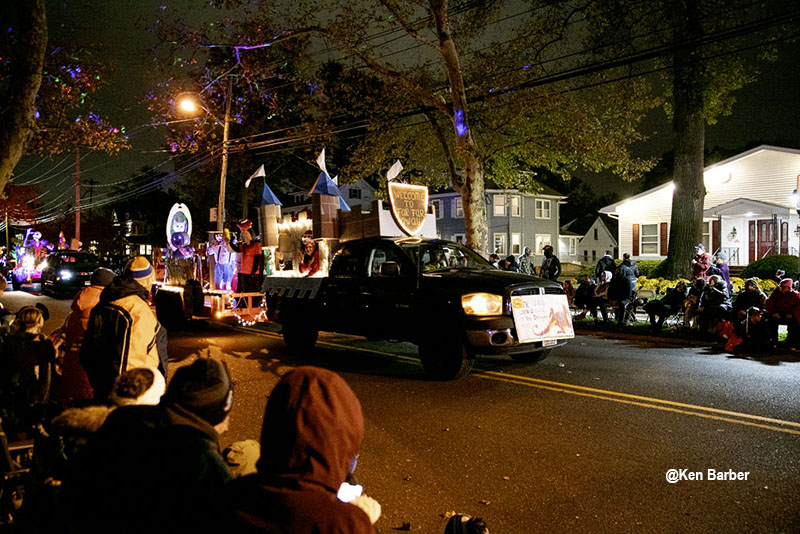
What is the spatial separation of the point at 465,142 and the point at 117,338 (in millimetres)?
14583

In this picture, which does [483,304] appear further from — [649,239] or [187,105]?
[649,239]

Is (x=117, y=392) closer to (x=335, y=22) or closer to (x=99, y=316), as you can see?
(x=99, y=316)

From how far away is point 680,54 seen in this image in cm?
2150

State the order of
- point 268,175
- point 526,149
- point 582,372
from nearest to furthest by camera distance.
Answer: point 582,372
point 526,149
point 268,175

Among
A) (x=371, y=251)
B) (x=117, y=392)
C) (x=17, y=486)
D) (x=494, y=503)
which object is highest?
(x=371, y=251)

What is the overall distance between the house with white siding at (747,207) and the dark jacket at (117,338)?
27.7 meters

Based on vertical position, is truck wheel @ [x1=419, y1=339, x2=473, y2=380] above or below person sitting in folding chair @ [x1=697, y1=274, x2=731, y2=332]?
below

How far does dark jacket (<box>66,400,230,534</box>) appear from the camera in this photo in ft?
7.30

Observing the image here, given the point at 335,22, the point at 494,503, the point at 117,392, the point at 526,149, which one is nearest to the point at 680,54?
the point at 526,149

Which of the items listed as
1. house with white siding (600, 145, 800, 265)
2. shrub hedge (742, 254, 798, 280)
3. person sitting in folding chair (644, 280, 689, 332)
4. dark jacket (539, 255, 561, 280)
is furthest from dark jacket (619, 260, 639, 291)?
house with white siding (600, 145, 800, 265)

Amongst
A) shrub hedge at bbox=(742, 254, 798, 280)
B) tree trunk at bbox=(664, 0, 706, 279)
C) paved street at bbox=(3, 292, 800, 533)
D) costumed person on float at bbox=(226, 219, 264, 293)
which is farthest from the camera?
shrub hedge at bbox=(742, 254, 798, 280)

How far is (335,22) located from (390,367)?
12452 mm

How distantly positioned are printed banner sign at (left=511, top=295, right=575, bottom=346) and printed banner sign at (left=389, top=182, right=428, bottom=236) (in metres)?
5.31

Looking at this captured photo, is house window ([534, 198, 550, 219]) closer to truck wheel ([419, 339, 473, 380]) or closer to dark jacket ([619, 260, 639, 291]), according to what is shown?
dark jacket ([619, 260, 639, 291])
